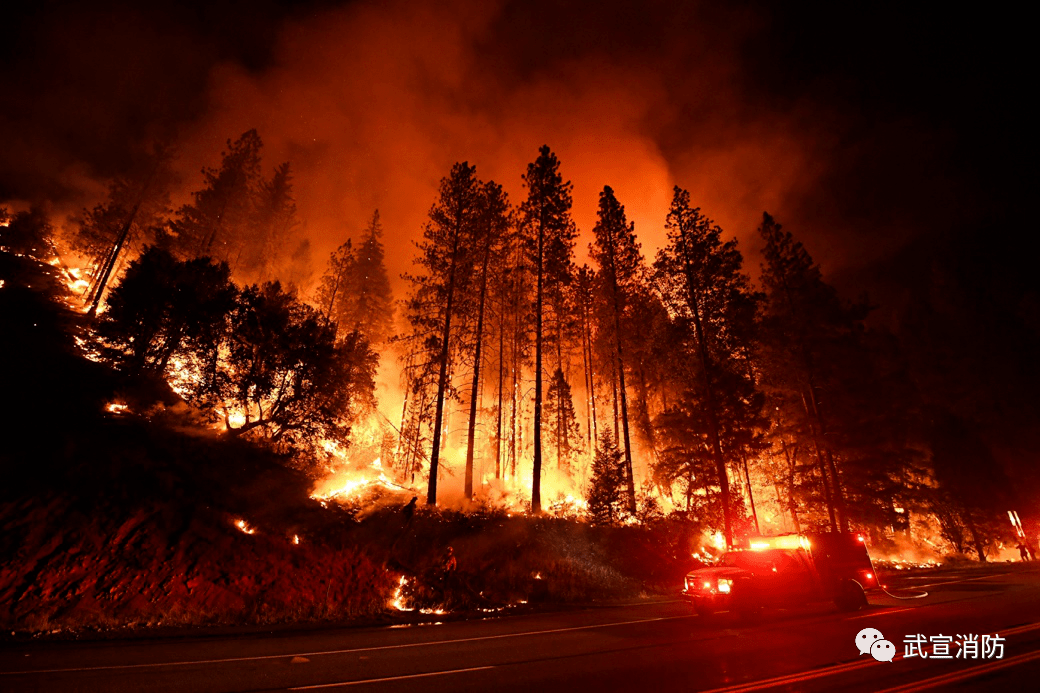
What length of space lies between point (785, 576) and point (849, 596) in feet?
8.73

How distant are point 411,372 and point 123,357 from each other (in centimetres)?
1368

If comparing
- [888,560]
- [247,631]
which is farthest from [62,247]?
[888,560]

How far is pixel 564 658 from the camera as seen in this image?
307 inches

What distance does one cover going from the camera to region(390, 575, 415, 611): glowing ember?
13.8 m

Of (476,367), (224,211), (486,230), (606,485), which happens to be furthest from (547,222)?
(224,211)

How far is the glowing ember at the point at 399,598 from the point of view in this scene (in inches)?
542

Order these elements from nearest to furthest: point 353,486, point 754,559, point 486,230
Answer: point 754,559, point 353,486, point 486,230

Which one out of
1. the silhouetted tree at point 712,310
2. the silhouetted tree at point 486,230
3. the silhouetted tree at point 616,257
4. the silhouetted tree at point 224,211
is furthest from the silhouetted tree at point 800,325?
the silhouetted tree at point 224,211

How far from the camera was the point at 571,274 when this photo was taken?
25.4 meters

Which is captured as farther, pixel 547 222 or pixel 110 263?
pixel 110 263

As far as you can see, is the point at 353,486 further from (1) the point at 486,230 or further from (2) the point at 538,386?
(1) the point at 486,230

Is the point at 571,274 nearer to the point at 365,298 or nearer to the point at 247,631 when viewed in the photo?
the point at 365,298

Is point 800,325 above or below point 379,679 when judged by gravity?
above
